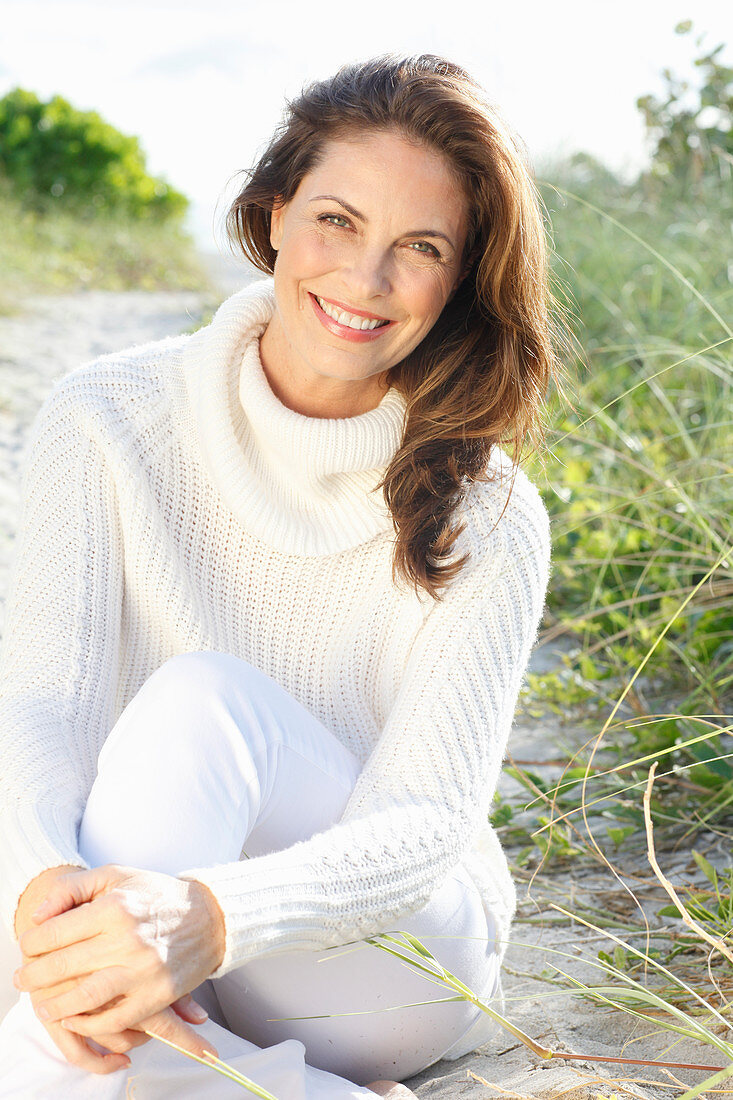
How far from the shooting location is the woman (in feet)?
4.85

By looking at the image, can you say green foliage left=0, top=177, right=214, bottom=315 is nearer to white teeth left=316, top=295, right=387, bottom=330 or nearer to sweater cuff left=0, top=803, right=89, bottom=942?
white teeth left=316, top=295, right=387, bottom=330

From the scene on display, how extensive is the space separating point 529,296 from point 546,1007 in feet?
4.08

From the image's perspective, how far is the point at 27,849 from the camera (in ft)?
4.79

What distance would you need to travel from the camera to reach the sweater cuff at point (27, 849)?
1.44 metres

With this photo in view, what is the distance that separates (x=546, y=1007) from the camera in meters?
1.92

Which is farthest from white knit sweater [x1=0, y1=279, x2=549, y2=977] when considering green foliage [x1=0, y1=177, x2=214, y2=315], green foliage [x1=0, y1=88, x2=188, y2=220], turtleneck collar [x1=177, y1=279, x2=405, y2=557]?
green foliage [x1=0, y1=88, x2=188, y2=220]

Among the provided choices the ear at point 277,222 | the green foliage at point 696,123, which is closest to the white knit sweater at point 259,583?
the ear at point 277,222

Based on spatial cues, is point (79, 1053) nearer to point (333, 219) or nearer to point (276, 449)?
point (276, 449)

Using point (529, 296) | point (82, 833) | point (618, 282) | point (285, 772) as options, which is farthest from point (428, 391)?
point (618, 282)

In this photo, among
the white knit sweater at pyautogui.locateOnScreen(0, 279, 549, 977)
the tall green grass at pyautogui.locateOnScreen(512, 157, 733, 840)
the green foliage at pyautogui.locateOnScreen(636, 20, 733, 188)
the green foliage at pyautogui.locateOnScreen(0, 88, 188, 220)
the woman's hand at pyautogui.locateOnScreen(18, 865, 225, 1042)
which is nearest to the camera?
the woman's hand at pyautogui.locateOnScreen(18, 865, 225, 1042)

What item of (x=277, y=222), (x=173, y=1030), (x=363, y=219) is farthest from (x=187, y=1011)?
(x=277, y=222)

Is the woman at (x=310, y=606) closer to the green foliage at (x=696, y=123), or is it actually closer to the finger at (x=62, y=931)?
the finger at (x=62, y=931)

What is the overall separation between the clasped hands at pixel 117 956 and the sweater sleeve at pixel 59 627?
0.50 ft

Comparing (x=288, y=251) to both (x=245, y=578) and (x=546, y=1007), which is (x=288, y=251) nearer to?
(x=245, y=578)
